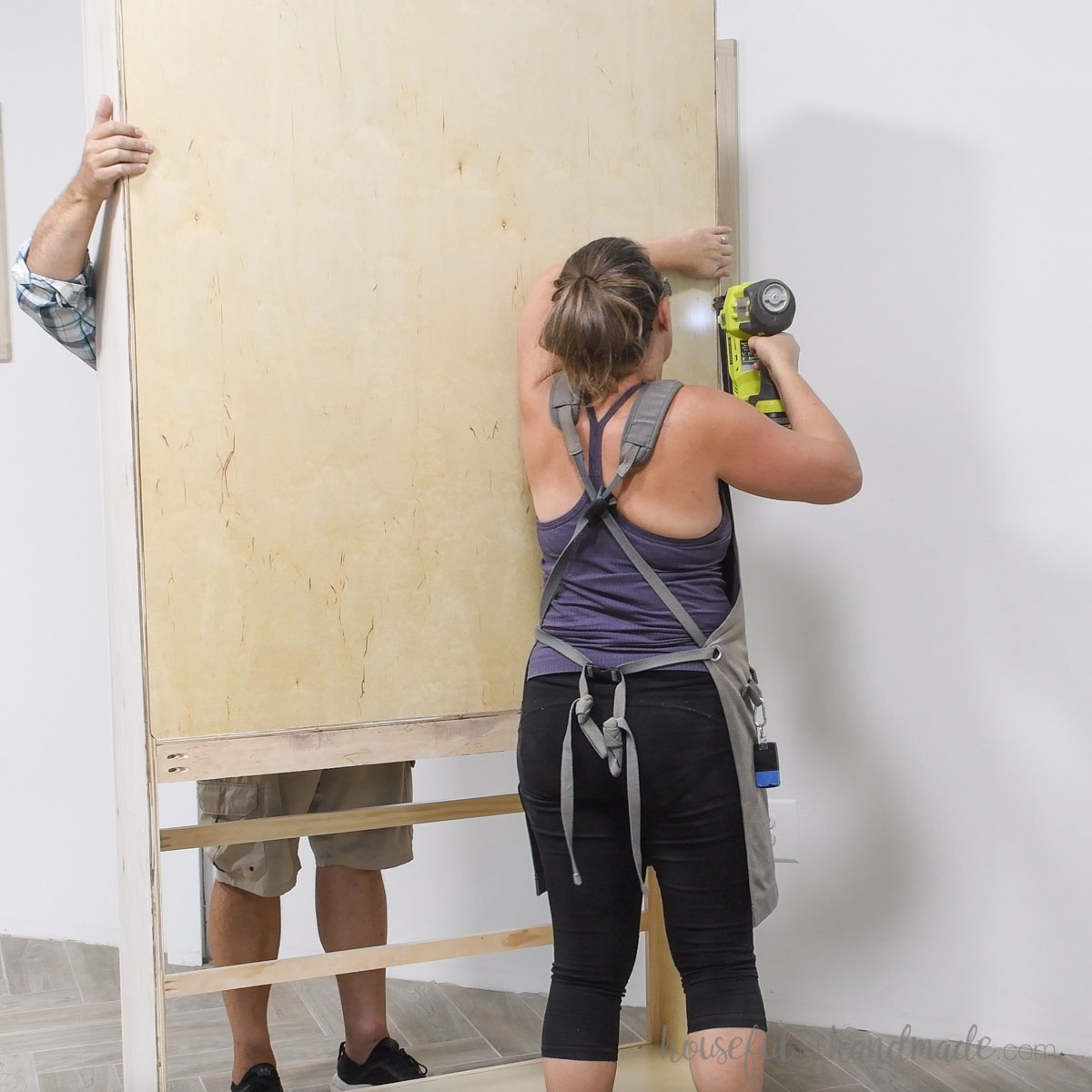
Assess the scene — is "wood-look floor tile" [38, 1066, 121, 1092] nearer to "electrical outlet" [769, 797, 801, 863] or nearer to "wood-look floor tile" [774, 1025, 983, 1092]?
"wood-look floor tile" [774, 1025, 983, 1092]

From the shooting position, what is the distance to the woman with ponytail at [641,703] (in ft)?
5.01

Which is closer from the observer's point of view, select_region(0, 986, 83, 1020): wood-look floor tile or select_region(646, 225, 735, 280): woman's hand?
select_region(646, 225, 735, 280): woman's hand

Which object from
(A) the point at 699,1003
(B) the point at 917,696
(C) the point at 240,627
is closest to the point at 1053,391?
Answer: (B) the point at 917,696

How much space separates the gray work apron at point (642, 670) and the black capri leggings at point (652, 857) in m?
0.01

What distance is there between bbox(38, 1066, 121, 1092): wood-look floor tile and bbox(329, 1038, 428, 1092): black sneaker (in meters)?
0.44

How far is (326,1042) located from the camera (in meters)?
2.41

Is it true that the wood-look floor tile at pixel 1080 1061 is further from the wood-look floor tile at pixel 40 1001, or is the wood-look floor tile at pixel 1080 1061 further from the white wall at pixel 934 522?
the wood-look floor tile at pixel 40 1001

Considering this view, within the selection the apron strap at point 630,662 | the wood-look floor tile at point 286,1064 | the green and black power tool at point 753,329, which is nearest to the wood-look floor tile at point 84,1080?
the wood-look floor tile at point 286,1064

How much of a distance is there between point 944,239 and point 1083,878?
1223mm

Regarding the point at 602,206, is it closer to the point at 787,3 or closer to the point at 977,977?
the point at 787,3

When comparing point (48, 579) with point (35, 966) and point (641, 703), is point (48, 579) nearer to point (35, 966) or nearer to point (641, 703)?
point (35, 966)

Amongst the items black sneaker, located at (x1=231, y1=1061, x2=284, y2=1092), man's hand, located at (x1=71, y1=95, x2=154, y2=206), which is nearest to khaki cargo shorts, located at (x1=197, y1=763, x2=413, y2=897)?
black sneaker, located at (x1=231, y1=1061, x2=284, y2=1092)

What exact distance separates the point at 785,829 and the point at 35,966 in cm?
179

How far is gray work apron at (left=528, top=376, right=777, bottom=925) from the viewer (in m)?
1.51
